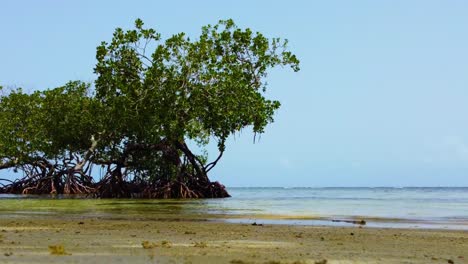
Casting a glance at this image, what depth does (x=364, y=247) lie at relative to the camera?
6.94 metres

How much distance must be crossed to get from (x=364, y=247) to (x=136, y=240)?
2661 millimetres

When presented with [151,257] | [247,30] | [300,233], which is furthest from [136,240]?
[247,30]

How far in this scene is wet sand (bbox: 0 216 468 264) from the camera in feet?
18.1

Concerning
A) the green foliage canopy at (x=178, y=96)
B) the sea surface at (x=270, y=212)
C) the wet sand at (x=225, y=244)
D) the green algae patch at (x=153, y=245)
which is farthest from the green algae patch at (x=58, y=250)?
the green foliage canopy at (x=178, y=96)

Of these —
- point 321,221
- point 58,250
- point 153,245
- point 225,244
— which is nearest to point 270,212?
point 321,221

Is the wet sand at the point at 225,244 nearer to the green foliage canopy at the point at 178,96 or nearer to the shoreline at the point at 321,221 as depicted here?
the shoreline at the point at 321,221

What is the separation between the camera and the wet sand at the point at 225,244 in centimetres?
553

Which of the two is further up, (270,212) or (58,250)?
(270,212)

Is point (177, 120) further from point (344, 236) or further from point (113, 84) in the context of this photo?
point (344, 236)

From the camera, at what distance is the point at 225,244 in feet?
22.5

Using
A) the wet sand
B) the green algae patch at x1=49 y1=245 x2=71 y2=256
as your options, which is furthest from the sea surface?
the green algae patch at x1=49 y1=245 x2=71 y2=256

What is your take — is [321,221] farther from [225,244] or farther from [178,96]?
[178,96]

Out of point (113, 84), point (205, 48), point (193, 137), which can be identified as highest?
point (205, 48)

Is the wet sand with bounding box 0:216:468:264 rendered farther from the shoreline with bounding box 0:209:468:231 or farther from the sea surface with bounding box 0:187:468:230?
the sea surface with bounding box 0:187:468:230
